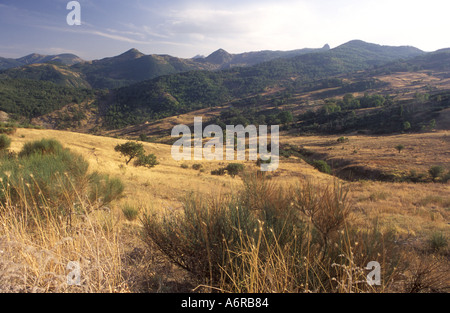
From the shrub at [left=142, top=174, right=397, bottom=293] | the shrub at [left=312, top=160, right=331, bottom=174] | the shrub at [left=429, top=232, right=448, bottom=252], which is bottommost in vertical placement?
the shrub at [left=312, top=160, right=331, bottom=174]

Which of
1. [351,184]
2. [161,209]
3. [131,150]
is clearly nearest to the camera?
[161,209]

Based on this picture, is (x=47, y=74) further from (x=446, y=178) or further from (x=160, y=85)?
(x=446, y=178)

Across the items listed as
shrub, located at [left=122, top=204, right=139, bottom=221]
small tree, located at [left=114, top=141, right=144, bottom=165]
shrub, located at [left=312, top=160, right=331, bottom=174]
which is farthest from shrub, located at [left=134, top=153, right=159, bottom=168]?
shrub, located at [left=312, top=160, right=331, bottom=174]

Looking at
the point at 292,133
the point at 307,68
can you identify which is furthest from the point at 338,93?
the point at 307,68

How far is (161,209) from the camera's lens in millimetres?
4070

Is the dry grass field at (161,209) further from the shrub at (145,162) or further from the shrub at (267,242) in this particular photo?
the shrub at (145,162)

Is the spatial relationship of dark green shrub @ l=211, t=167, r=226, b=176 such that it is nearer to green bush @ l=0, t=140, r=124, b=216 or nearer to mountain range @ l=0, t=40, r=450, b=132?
green bush @ l=0, t=140, r=124, b=216

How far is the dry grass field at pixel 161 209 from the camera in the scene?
7.27 ft

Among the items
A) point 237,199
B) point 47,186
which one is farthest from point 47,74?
point 237,199

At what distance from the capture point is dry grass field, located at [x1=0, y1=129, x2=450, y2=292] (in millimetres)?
2215

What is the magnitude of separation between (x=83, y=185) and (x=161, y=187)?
7.86m

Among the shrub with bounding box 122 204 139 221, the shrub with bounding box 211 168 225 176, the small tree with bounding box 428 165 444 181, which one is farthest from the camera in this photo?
the shrub with bounding box 211 168 225 176

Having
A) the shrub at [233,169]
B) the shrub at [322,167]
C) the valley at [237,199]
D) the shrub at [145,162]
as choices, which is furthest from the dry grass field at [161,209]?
the shrub at [322,167]

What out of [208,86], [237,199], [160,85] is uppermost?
[208,86]
